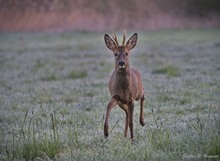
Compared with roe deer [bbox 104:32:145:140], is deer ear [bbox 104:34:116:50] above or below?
above

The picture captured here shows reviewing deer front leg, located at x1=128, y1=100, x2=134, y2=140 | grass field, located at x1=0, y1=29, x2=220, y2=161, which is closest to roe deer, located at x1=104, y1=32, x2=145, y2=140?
deer front leg, located at x1=128, y1=100, x2=134, y2=140

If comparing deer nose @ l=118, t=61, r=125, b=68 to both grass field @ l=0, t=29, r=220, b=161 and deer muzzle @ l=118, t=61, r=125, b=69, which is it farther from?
grass field @ l=0, t=29, r=220, b=161

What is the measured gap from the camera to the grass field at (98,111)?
281 inches

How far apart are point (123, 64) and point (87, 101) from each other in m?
3.98

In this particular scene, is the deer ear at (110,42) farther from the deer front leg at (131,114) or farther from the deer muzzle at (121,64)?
the deer front leg at (131,114)

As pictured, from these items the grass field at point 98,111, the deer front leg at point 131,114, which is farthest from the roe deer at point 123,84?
the grass field at point 98,111

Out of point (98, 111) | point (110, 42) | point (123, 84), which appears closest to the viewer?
point (123, 84)

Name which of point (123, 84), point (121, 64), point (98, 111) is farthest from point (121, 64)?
point (98, 111)

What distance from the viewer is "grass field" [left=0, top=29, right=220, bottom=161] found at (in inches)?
281

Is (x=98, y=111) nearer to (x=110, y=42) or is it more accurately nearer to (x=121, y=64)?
(x=110, y=42)

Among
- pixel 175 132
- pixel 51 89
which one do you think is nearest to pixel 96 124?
pixel 175 132

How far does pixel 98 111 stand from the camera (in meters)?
10.8

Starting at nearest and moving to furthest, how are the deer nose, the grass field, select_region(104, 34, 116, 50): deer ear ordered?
the grass field < the deer nose < select_region(104, 34, 116, 50): deer ear

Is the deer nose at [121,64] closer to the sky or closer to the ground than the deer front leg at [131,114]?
closer to the sky
